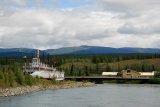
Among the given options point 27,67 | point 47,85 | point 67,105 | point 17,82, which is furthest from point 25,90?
point 27,67

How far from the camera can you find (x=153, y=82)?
19200 centimetres

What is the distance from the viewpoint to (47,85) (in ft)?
408

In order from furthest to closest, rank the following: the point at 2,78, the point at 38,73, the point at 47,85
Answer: the point at 38,73 < the point at 47,85 < the point at 2,78

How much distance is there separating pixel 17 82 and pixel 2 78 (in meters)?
8.07

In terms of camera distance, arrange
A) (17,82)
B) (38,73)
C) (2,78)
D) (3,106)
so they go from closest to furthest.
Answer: (3,106), (2,78), (17,82), (38,73)

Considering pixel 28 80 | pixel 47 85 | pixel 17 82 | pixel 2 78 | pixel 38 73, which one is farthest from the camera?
pixel 38 73

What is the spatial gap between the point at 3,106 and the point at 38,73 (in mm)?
78788

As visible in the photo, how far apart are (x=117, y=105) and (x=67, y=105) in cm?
746

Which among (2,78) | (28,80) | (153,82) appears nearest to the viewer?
(2,78)

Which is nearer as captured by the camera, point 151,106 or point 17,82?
point 151,106

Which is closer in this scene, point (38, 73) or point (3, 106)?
point (3, 106)

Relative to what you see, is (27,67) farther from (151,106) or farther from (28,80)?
(151,106)

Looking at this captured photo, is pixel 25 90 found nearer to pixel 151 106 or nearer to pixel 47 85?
pixel 47 85

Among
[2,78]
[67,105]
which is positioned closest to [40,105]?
[67,105]
